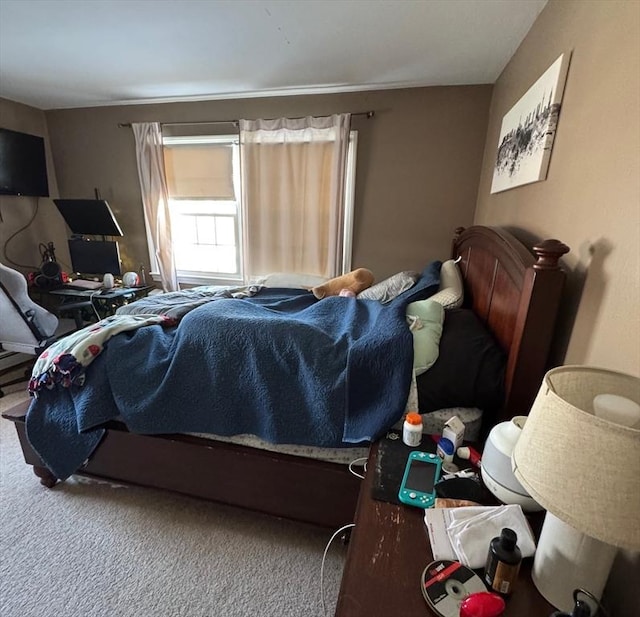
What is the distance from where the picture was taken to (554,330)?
1.12m

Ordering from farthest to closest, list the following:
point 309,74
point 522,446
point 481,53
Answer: point 309,74 < point 481,53 < point 522,446

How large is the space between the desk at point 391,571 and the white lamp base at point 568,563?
0.11 ft

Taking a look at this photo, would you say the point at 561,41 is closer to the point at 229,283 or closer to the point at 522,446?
the point at 522,446

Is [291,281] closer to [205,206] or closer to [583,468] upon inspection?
[205,206]

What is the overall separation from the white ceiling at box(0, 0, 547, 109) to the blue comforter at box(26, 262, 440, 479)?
1.46 m

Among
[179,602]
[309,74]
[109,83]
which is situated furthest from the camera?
[109,83]

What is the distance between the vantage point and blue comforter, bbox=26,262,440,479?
1.27m

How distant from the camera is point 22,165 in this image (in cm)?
323

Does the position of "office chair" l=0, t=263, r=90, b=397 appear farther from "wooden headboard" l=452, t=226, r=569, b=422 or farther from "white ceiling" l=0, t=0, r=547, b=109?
"wooden headboard" l=452, t=226, r=569, b=422

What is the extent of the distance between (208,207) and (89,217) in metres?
1.12

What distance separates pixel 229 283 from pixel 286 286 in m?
0.92

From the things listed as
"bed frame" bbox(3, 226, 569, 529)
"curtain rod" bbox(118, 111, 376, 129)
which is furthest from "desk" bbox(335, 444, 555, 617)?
"curtain rod" bbox(118, 111, 376, 129)

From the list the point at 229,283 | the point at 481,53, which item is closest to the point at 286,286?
the point at 229,283

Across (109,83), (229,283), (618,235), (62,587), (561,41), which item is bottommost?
(62,587)
